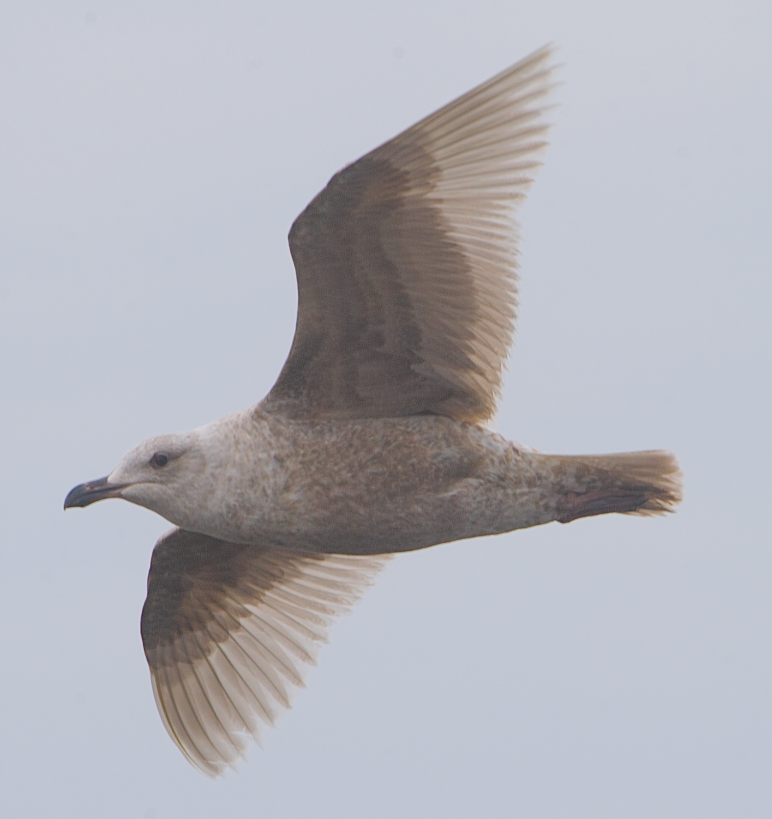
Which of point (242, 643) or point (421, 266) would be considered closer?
point (421, 266)

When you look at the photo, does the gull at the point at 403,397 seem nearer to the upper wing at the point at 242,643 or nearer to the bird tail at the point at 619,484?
the bird tail at the point at 619,484

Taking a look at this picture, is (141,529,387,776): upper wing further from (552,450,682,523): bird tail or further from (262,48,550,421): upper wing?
(552,450,682,523): bird tail

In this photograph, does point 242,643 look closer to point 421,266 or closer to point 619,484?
point 619,484

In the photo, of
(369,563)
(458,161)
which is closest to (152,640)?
(369,563)

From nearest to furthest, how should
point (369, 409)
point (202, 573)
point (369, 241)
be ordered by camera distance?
point (369, 241) → point (369, 409) → point (202, 573)

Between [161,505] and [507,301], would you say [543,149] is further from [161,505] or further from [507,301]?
[161,505]

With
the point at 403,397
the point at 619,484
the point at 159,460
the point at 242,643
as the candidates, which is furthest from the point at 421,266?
the point at 242,643
